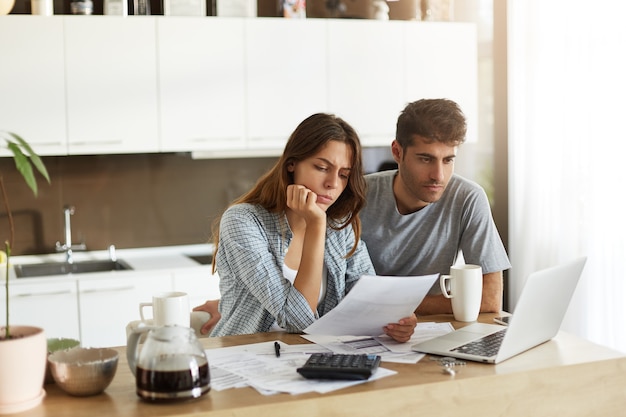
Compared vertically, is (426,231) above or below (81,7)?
below

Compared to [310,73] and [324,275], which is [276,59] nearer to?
[310,73]

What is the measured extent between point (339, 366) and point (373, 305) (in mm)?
281

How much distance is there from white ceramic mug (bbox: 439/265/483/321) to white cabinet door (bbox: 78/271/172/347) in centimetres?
190

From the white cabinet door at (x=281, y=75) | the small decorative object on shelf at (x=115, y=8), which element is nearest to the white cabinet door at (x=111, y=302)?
the white cabinet door at (x=281, y=75)

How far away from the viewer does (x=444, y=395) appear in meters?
1.76

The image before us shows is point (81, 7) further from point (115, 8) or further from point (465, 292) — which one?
point (465, 292)

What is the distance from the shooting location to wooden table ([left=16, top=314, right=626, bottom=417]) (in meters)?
1.61

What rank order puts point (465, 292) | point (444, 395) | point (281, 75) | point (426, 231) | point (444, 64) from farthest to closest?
1. point (444, 64)
2. point (281, 75)
3. point (426, 231)
4. point (465, 292)
5. point (444, 395)

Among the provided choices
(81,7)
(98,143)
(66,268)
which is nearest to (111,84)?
(98,143)

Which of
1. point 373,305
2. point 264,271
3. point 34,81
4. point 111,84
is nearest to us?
point 373,305

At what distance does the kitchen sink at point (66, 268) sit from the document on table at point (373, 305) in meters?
2.27

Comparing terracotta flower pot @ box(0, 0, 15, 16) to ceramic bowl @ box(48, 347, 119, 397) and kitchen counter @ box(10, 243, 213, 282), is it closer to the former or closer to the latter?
kitchen counter @ box(10, 243, 213, 282)

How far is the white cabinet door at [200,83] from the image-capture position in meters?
4.05

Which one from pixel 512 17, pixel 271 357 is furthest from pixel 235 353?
pixel 512 17
